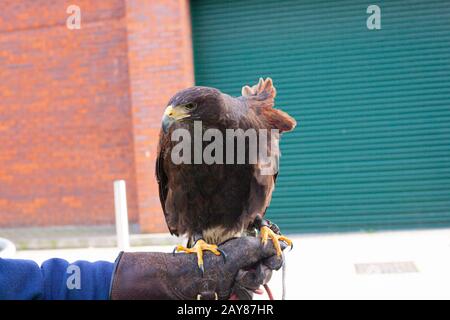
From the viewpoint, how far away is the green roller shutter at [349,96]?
6.63 metres

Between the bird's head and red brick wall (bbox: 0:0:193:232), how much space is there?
4.32m

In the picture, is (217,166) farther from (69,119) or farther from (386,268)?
(69,119)

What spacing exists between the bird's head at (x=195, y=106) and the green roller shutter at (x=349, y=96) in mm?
4547

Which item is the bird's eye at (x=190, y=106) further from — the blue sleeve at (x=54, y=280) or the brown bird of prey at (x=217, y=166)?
the blue sleeve at (x=54, y=280)

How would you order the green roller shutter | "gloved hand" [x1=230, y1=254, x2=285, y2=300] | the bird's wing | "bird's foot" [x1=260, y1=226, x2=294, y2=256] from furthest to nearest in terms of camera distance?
1. the green roller shutter
2. the bird's wing
3. "bird's foot" [x1=260, y1=226, x2=294, y2=256]
4. "gloved hand" [x1=230, y1=254, x2=285, y2=300]

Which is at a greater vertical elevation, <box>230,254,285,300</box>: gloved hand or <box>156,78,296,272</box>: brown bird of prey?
<box>156,78,296,272</box>: brown bird of prey

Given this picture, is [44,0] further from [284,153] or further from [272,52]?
[284,153]

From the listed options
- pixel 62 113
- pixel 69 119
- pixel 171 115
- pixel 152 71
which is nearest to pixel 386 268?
pixel 171 115

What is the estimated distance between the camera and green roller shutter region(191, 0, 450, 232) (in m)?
6.63

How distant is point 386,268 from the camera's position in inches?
195

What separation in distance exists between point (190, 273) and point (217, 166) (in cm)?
77

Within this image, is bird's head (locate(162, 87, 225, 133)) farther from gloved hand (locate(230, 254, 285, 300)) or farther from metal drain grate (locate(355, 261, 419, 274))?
metal drain grate (locate(355, 261, 419, 274))

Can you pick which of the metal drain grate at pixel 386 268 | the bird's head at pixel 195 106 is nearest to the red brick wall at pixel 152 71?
the metal drain grate at pixel 386 268

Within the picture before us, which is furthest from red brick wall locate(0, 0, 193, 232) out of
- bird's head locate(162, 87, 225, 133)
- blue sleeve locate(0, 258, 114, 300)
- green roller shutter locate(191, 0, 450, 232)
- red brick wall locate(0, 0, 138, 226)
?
blue sleeve locate(0, 258, 114, 300)
